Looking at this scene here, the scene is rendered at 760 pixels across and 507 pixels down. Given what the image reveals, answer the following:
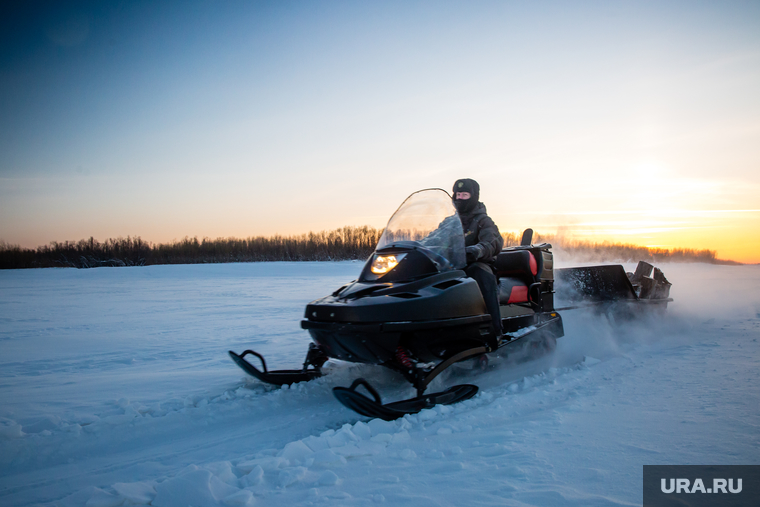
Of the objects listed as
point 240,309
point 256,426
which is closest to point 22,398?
point 256,426

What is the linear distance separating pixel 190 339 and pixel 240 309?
3048 mm

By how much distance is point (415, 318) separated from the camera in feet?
9.55

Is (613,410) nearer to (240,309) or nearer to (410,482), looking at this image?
(410,482)

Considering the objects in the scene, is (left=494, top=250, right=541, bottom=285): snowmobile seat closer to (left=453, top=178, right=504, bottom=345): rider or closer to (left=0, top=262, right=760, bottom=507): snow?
(left=453, top=178, right=504, bottom=345): rider

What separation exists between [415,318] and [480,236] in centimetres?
132

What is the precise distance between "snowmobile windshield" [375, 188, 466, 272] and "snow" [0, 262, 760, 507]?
109 cm

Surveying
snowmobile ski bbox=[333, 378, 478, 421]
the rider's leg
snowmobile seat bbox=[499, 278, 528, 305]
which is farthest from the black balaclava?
snowmobile ski bbox=[333, 378, 478, 421]

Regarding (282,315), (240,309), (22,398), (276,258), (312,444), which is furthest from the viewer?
(276,258)

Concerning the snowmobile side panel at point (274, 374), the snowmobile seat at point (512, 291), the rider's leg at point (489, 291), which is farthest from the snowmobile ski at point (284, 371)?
the snowmobile seat at point (512, 291)

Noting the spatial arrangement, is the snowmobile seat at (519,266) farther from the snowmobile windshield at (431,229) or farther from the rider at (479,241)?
the snowmobile windshield at (431,229)

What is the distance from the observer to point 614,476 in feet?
6.28

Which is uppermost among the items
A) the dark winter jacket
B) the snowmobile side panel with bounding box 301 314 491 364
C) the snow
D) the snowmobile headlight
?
the dark winter jacket

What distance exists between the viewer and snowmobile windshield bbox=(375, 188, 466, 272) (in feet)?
11.3

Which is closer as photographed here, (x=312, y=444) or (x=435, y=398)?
(x=312, y=444)
